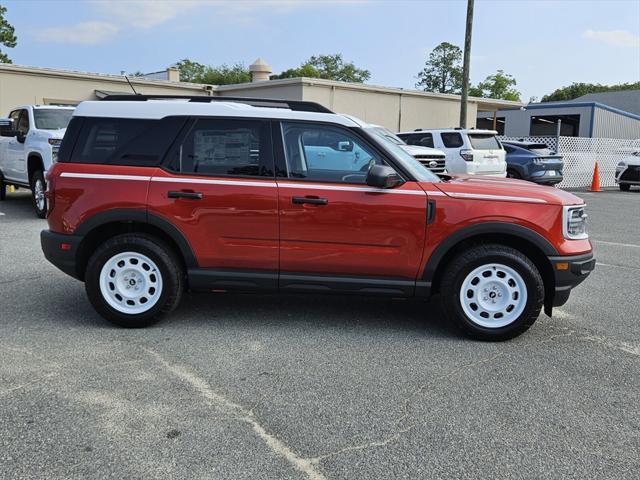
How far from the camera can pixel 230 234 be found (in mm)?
4832

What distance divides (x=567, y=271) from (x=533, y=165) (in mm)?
13706

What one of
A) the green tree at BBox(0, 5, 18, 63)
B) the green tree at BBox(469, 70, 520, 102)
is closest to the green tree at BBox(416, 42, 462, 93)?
the green tree at BBox(469, 70, 520, 102)

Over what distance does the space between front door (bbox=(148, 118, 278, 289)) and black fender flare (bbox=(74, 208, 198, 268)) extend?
0.04 meters

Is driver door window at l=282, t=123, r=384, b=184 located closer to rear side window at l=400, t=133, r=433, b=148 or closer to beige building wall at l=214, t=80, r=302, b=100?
rear side window at l=400, t=133, r=433, b=148

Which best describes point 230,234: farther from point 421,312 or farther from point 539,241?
point 539,241

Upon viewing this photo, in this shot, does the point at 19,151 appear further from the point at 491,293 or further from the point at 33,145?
the point at 491,293

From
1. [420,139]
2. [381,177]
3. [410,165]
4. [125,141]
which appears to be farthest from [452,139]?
[125,141]

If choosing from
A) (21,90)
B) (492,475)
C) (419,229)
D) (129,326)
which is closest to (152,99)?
(129,326)

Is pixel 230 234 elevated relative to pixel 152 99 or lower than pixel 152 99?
lower

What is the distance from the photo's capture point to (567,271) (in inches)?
184

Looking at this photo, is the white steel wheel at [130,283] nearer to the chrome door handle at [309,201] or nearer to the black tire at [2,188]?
the chrome door handle at [309,201]

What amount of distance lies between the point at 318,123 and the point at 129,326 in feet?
7.60

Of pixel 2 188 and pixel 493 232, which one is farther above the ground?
pixel 493 232

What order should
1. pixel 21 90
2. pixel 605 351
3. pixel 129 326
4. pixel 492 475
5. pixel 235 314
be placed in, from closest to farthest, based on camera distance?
1. pixel 492 475
2. pixel 605 351
3. pixel 129 326
4. pixel 235 314
5. pixel 21 90
